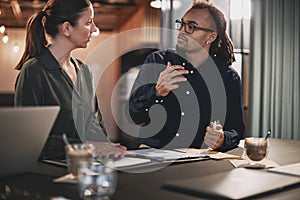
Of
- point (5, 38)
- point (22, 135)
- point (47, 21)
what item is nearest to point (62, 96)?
point (47, 21)

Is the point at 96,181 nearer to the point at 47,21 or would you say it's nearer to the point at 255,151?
the point at 255,151

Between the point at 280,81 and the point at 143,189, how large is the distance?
3.55 meters

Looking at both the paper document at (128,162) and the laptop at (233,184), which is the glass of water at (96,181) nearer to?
the laptop at (233,184)

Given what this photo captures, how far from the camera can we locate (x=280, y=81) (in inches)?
185

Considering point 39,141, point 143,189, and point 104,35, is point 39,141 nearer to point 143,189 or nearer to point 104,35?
point 143,189

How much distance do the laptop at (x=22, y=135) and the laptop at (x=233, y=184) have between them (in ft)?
1.46

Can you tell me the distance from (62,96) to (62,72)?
0.13 metres

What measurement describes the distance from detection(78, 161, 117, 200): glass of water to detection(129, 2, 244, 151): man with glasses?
1384 mm

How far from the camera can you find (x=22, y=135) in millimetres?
1509

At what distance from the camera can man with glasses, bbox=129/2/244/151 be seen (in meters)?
2.77

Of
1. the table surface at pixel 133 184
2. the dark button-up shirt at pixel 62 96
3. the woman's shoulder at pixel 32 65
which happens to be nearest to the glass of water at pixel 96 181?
the table surface at pixel 133 184

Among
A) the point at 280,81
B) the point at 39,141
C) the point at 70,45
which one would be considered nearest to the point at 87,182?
the point at 39,141

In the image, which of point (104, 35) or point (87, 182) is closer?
point (87, 182)

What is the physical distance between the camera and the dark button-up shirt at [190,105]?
277cm
